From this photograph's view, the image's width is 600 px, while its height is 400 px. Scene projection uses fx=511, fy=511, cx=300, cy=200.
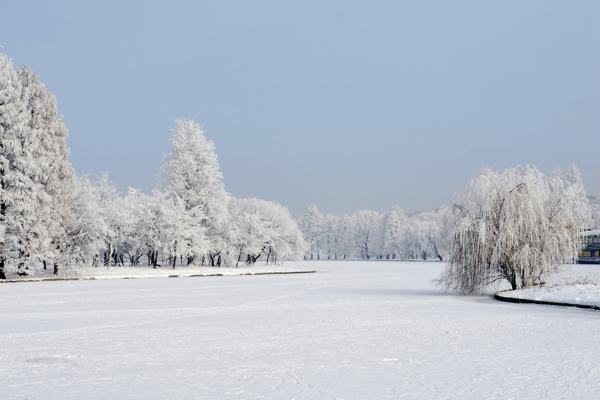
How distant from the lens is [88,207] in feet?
141

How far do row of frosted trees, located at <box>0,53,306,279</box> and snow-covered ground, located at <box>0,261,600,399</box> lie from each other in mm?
17148

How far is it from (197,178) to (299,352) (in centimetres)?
4069

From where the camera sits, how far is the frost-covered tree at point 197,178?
48.6 m

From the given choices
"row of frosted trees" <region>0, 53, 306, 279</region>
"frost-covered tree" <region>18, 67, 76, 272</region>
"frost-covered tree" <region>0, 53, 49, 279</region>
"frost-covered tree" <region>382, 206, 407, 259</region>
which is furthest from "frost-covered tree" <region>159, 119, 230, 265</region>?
"frost-covered tree" <region>382, 206, 407, 259</region>

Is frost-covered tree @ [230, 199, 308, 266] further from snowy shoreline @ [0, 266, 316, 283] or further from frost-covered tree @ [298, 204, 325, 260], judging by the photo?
frost-covered tree @ [298, 204, 325, 260]

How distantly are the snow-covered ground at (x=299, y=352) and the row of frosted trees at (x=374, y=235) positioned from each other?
94.7 m

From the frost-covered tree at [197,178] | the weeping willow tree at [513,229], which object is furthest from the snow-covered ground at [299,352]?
the frost-covered tree at [197,178]

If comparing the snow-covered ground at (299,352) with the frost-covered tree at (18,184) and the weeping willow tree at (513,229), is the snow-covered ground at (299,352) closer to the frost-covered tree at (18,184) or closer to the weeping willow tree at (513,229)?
the weeping willow tree at (513,229)

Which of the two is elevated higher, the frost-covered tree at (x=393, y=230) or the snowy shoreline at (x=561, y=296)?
the frost-covered tree at (x=393, y=230)

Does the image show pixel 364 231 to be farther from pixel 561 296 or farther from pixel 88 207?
pixel 561 296

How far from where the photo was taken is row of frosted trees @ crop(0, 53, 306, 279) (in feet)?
108

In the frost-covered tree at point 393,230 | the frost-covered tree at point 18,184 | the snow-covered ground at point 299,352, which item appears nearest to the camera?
the snow-covered ground at point 299,352

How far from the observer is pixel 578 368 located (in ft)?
27.5

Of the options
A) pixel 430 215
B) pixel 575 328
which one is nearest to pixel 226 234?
pixel 575 328
